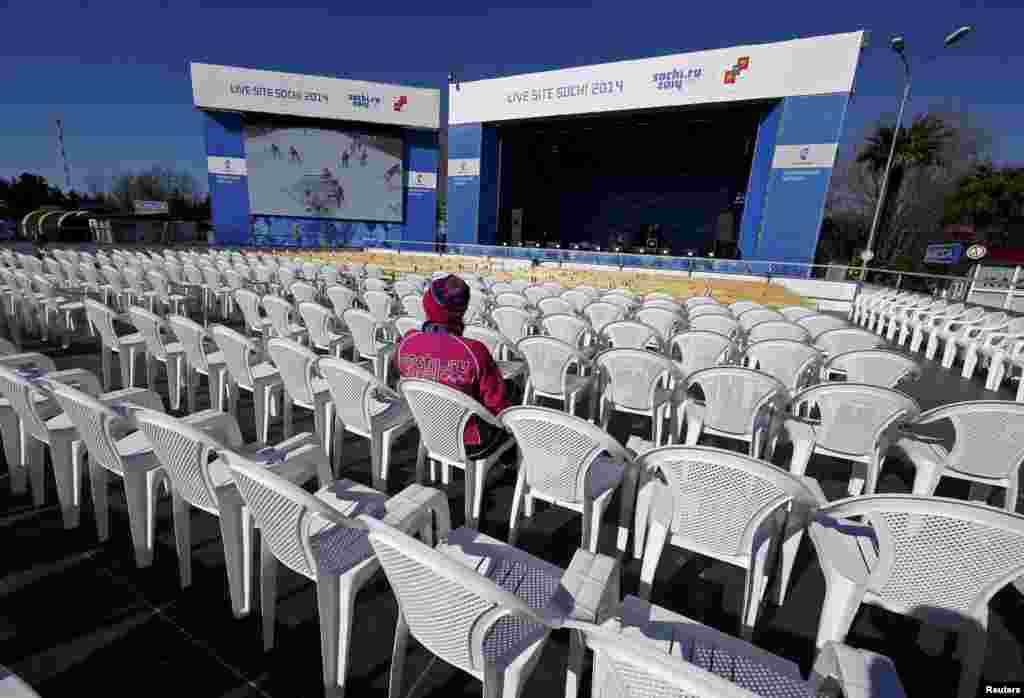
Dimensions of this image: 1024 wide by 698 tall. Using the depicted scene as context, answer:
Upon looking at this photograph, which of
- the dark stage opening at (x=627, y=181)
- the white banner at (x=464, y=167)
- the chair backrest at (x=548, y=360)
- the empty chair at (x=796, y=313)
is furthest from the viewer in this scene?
the dark stage opening at (x=627, y=181)

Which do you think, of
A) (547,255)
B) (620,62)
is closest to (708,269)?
(547,255)

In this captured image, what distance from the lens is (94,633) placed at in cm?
198

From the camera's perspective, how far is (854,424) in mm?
2760

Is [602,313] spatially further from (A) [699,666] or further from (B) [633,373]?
(A) [699,666]

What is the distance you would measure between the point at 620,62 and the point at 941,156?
23473 millimetres

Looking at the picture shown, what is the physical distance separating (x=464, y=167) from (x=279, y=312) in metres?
19.6

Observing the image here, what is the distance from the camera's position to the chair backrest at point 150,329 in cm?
422

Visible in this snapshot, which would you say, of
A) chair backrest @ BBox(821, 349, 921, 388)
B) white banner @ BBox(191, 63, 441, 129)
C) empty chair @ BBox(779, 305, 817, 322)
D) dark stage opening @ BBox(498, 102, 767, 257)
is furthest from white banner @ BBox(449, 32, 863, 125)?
chair backrest @ BBox(821, 349, 921, 388)

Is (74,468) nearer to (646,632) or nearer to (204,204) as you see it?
(646,632)

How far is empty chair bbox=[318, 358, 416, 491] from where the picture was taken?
9.17 ft

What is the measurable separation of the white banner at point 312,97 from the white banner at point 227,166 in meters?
2.47

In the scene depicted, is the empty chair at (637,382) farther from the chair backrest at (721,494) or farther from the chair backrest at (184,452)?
the chair backrest at (184,452)

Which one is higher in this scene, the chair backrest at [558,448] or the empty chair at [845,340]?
the empty chair at [845,340]

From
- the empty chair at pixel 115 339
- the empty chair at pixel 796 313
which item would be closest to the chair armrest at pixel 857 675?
the empty chair at pixel 115 339
